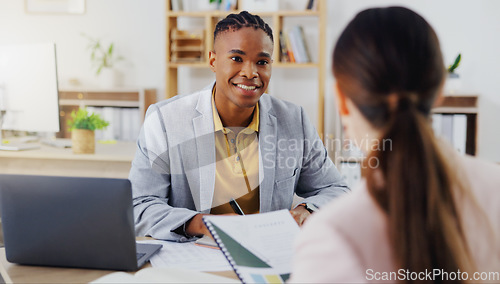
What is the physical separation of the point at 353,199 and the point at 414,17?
0.27 meters

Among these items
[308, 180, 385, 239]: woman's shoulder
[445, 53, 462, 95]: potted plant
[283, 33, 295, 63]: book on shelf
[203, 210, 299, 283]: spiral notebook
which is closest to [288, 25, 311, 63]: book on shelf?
[283, 33, 295, 63]: book on shelf

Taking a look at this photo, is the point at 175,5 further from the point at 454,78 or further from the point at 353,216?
the point at 353,216

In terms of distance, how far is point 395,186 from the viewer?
57 cm

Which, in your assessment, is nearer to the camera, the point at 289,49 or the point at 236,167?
the point at 236,167

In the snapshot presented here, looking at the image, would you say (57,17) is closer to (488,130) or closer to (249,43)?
(249,43)

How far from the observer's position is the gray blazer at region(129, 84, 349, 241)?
1.49m

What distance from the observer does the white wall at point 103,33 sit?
3.83 m

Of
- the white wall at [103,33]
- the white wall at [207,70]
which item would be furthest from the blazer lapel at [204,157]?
the white wall at [103,33]

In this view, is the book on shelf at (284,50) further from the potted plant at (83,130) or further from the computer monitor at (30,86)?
the computer monitor at (30,86)

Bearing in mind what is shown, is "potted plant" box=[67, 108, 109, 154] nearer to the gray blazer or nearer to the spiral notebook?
the gray blazer

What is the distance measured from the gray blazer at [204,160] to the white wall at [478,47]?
194 cm

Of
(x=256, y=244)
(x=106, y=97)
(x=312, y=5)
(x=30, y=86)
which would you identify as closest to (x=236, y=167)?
(x=256, y=244)

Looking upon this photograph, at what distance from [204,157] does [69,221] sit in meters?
0.63

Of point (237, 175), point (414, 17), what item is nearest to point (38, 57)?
point (237, 175)
